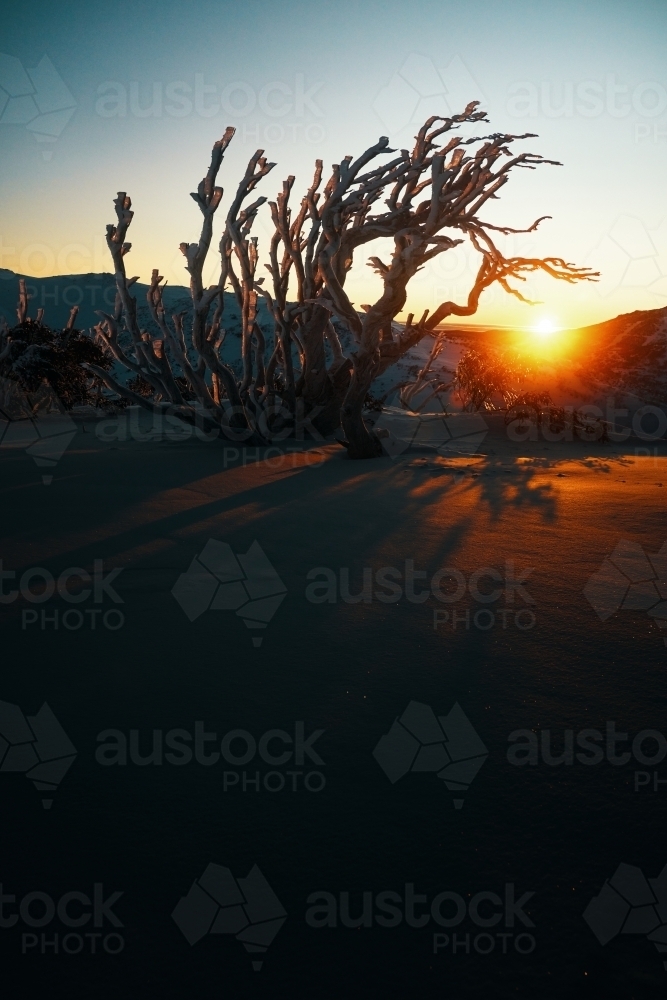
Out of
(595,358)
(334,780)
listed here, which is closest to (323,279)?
(334,780)

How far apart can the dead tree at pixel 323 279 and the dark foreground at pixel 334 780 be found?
4410 millimetres

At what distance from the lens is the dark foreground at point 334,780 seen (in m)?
1.29

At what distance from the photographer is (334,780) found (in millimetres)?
1754

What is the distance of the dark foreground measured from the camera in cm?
129

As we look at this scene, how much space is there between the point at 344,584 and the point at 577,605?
3.46 ft

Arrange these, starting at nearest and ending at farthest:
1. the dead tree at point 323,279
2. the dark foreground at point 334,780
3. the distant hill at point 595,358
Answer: the dark foreground at point 334,780, the dead tree at point 323,279, the distant hill at point 595,358

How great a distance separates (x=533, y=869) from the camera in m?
1.47

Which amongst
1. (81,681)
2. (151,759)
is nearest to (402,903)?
(151,759)

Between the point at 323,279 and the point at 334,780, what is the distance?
6.86 meters

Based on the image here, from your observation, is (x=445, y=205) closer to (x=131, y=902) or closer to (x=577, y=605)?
(x=577, y=605)

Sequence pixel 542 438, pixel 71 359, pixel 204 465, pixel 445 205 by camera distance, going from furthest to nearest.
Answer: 1. pixel 71 359
2. pixel 542 438
3. pixel 445 205
4. pixel 204 465

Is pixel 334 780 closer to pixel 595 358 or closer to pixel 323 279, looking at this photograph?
pixel 323 279

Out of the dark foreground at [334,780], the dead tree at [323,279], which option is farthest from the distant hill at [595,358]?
the dark foreground at [334,780]

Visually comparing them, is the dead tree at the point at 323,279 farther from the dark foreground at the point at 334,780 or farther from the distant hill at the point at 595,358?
the distant hill at the point at 595,358
